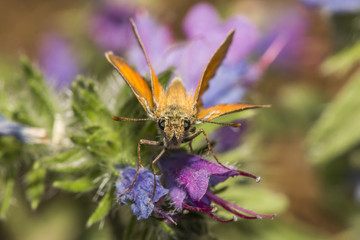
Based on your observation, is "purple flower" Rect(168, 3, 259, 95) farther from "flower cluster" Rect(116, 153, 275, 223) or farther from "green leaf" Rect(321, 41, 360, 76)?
"flower cluster" Rect(116, 153, 275, 223)

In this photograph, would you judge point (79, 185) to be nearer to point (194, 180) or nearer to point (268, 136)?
point (194, 180)

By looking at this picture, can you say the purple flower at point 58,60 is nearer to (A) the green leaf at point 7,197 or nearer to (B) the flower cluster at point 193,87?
(B) the flower cluster at point 193,87

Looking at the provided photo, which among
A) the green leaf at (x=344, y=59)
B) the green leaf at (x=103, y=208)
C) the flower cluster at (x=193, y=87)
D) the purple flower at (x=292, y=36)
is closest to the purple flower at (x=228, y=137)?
the flower cluster at (x=193, y=87)

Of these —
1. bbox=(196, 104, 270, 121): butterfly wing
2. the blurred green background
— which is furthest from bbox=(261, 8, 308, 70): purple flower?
bbox=(196, 104, 270, 121): butterfly wing

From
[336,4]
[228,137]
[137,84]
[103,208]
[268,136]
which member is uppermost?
[137,84]

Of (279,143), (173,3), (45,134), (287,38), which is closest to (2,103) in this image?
(45,134)

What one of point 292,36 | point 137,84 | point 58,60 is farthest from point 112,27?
point 137,84
